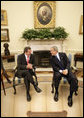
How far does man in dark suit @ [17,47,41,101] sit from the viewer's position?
10.4 feet

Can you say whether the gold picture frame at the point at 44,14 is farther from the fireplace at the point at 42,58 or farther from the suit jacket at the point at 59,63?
the suit jacket at the point at 59,63

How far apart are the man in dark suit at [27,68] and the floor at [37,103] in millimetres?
166

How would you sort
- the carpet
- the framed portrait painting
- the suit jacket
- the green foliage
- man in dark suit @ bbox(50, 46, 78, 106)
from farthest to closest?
the framed portrait painting, the green foliage, the suit jacket, man in dark suit @ bbox(50, 46, 78, 106), the carpet

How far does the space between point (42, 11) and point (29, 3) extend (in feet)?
1.67

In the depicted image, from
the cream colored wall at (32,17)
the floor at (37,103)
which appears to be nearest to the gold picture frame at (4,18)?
the cream colored wall at (32,17)

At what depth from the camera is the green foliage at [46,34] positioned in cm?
480

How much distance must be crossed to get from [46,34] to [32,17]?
0.80 m

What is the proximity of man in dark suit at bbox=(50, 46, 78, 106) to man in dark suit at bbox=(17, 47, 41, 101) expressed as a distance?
0.52 metres

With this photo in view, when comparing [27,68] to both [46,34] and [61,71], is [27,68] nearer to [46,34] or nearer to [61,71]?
[61,71]

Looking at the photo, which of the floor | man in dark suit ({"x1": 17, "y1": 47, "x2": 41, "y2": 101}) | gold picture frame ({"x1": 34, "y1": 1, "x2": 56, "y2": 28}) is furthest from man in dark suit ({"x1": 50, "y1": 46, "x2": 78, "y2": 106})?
gold picture frame ({"x1": 34, "y1": 1, "x2": 56, "y2": 28})

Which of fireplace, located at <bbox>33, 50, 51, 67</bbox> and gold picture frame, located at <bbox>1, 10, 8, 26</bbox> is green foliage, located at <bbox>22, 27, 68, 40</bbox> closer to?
fireplace, located at <bbox>33, 50, 51, 67</bbox>

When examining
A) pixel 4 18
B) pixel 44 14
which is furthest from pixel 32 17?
pixel 4 18

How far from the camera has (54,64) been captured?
10.5 feet

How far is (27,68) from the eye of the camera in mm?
3336
